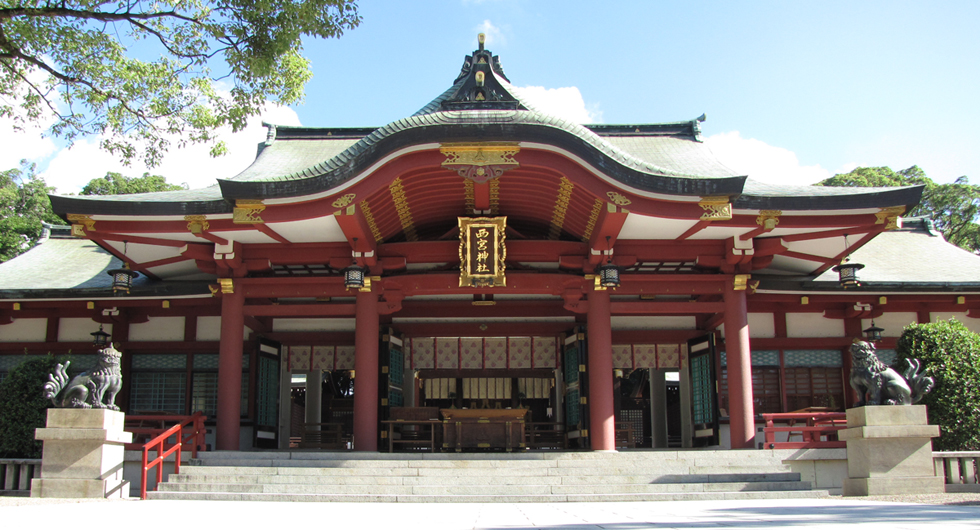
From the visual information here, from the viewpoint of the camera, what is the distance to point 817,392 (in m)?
15.0

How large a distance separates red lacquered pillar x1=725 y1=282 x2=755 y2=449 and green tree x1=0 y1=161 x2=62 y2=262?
2679 cm

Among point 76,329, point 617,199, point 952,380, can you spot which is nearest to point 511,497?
point 617,199

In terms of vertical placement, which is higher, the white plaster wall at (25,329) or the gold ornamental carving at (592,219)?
the gold ornamental carving at (592,219)

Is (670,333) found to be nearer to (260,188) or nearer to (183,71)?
(260,188)

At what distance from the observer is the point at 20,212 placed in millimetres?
32469

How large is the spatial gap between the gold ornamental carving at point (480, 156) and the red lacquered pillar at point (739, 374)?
4787mm

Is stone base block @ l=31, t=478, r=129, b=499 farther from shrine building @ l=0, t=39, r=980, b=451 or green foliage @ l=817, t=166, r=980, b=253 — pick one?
green foliage @ l=817, t=166, r=980, b=253

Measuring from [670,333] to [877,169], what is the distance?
23333mm

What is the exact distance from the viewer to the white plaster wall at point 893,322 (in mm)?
15320

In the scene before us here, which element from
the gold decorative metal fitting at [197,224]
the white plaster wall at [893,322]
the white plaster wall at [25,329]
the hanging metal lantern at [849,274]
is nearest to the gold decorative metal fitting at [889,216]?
the hanging metal lantern at [849,274]

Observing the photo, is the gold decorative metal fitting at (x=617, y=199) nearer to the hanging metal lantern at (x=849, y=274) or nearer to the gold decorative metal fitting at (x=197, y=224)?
the hanging metal lantern at (x=849, y=274)

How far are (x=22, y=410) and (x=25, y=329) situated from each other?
13.7 ft

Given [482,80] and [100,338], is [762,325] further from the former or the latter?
[100,338]

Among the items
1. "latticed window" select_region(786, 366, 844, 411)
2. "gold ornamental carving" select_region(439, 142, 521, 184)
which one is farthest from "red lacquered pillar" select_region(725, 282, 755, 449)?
"gold ornamental carving" select_region(439, 142, 521, 184)
